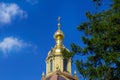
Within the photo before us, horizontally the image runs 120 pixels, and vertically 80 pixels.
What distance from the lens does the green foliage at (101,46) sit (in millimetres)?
24344

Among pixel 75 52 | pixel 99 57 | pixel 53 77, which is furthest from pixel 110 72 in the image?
pixel 53 77

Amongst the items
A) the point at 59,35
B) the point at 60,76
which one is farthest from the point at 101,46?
the point at 59,35

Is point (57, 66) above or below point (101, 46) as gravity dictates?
above

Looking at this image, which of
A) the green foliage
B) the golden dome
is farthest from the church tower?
the green foliage

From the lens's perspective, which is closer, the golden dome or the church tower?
the church tower

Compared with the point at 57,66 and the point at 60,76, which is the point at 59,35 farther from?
the point at 60,76

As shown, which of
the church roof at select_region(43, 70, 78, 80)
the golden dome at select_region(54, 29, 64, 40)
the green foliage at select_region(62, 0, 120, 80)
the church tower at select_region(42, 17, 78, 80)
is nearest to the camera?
the green foliage at select_region(62, 0, 120, 80)

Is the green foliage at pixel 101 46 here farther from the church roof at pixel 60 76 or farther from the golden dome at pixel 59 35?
the golden dome at pixel 59 35

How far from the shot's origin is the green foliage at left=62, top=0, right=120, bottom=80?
2434 centimetres

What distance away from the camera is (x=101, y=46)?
25.1 m

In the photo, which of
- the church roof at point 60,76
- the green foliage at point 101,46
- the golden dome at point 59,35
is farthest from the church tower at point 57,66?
the green foliage at point 101,46

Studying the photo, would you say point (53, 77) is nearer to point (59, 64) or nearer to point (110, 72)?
point (59, 64)

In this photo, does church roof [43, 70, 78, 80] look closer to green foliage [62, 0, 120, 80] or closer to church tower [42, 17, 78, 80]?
church tower [42, 17, 78, 80]

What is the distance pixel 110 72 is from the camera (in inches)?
959
